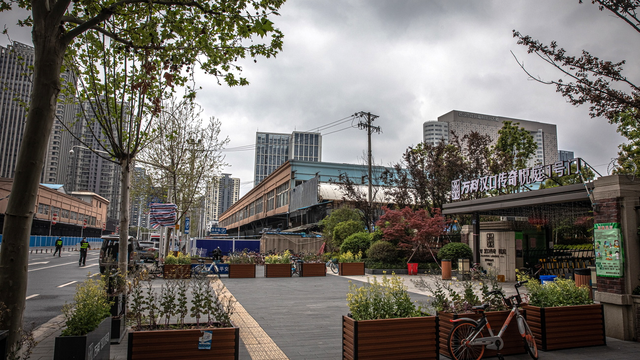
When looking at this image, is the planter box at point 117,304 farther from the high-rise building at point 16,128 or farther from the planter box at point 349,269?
the high-rise building at point 16,128

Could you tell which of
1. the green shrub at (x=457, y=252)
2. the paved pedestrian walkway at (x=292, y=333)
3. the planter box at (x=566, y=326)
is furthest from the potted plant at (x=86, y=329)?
the green shrub at (x=457, y=252)

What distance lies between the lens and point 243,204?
85188 millimetres

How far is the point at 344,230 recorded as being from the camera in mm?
29297

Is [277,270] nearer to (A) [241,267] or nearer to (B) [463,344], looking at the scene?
(A) [241,267]

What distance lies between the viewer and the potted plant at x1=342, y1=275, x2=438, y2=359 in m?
5.39

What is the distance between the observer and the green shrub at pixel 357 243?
26703mm

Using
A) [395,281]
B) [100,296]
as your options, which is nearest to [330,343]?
[395,281]

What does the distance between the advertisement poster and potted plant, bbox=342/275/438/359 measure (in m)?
4.77

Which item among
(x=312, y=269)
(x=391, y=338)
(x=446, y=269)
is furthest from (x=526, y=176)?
(x=391, y=338)

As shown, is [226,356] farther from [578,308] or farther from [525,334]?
[578,308]

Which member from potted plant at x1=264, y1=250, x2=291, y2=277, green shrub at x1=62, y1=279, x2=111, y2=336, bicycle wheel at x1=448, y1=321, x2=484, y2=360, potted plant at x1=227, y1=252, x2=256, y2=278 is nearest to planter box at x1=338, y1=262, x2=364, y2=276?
potted plant at x1=264, y1=250, x2=291, y2=277

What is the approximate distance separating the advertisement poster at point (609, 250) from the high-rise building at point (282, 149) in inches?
4758

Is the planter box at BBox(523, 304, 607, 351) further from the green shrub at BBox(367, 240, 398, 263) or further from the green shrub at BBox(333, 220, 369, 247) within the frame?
the green shrub at BBox(333, 220, 369, 247)

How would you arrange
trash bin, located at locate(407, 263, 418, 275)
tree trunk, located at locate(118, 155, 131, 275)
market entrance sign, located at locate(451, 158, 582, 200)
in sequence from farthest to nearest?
trash bin, located at locate(407, 263, 418, 275)
market entrance sign, located at locate(451, 158, 582, 200)
tree trunk, located at locate(118, 155, 131, 275)
